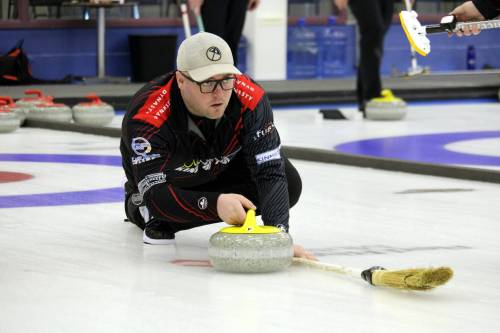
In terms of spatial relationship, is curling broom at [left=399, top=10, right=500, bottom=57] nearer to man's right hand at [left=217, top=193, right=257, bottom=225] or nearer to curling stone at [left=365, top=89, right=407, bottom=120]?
man's right hand at [left=217, top=193, right=257, bottom=225]

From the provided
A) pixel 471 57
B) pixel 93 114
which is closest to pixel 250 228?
pixel 93 114

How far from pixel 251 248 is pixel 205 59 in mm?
537

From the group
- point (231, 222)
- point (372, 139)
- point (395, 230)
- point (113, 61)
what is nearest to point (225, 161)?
point (231, 222)

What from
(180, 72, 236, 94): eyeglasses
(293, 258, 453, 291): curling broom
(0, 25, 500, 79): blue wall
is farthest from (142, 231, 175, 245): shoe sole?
(0, 25, 500, 79): blue wall

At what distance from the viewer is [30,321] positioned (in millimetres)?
2641

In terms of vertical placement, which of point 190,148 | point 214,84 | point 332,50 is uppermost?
point 214,84

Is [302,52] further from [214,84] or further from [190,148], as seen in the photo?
[214,84]

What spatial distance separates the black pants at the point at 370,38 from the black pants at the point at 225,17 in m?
0.95

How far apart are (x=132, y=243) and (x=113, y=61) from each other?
972cm

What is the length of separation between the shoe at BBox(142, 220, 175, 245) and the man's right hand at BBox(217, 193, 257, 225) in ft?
1.58

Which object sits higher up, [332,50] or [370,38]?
[370,38]

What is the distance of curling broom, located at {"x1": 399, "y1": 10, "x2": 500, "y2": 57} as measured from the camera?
3467 mm

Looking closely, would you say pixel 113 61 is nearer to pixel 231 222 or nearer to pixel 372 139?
pixel 372 139

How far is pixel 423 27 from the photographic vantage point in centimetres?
354
